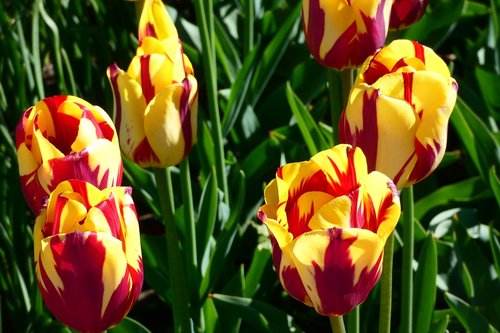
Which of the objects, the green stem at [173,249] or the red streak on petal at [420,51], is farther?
the green stem at [173,249]

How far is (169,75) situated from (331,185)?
0.30 meters

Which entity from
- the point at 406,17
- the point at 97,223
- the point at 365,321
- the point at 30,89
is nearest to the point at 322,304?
the point at 97,223

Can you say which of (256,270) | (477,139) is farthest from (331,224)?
(477,139)

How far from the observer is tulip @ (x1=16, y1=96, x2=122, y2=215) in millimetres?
832

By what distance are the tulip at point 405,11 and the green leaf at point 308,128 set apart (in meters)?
0.27

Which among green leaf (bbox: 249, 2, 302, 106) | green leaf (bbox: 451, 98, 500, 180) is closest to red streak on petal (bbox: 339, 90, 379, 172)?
green leaf (bbox: 451, 98, 500, 180)

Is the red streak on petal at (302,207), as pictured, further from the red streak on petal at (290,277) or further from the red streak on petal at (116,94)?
the red streak on petal at (116,94)

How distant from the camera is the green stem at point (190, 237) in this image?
4.14ft

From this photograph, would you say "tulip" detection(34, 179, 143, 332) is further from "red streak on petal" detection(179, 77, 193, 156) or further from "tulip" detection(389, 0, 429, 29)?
"tulip" detection(389, 0, 429, 29)

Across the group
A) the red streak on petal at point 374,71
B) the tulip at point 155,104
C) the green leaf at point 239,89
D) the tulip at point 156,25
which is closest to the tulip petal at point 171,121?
the tulip at point 155,104

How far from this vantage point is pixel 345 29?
108 centimetres

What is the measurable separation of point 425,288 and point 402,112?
501 millimetres

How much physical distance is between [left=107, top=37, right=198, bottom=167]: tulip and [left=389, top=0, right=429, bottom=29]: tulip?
322mm

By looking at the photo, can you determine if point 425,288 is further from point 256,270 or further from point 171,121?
point 171,121
